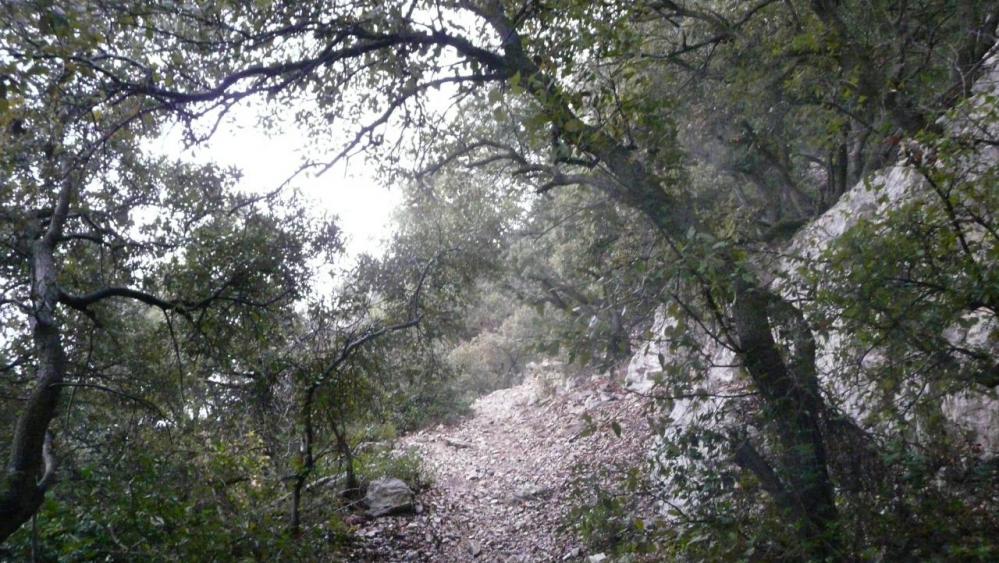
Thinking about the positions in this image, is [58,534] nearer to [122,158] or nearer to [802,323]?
[122,158]

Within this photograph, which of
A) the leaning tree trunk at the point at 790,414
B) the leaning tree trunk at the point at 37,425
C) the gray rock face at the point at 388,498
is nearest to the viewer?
the leaning tree trunk at the point at 37,425

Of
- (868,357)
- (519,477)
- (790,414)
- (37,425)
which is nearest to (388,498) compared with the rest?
(519,477)

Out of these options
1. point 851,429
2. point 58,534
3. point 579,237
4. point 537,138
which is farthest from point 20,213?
point 579,237

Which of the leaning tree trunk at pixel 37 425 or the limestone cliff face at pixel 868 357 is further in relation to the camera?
the limestone cliff face at pixel 868 357

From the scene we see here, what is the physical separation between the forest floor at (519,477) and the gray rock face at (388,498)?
17cm

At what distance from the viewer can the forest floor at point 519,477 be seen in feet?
25.8

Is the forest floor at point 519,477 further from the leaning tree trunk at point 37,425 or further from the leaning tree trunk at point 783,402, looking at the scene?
the leaning tree trunk at point 37,425

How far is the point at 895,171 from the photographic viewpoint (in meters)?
8.21

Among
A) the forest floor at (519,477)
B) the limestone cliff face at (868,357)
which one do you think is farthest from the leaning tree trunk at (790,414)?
the forest floor at (519,477)

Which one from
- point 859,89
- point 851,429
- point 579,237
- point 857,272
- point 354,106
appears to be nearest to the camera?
point 857,272

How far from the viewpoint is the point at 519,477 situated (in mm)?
12391

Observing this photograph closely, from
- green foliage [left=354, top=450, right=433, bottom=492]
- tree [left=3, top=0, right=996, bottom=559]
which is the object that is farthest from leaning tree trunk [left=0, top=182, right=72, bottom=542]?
green foliage [left=354, top=450, right=433, bottom=492]

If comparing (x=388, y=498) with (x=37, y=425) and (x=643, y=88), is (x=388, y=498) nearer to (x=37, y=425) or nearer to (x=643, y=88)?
(x=37, y=425)

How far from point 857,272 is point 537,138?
2.13 metres
